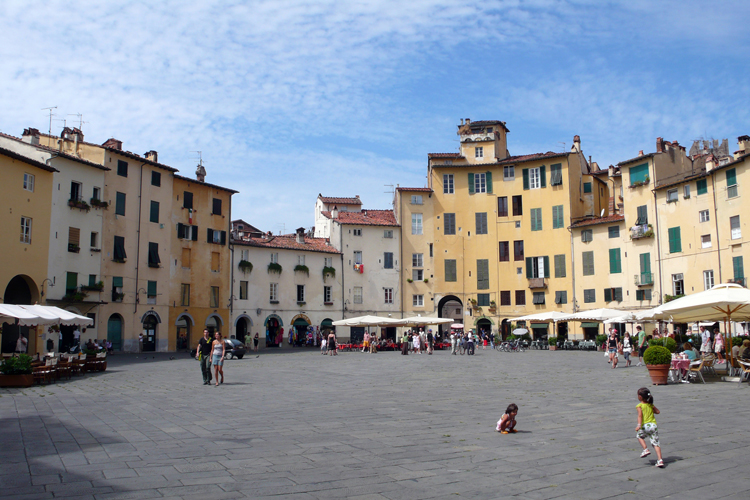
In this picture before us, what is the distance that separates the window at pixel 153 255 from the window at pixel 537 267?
1214 inches

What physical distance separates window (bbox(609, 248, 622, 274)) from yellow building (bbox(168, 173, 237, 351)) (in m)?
30.6

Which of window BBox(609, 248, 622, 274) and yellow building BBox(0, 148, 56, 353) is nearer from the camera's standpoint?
yellow building BBox(0, 148, 56, 353)

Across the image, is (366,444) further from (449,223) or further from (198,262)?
(449,223)

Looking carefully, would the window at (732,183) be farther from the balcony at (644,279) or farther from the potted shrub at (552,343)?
the potted shrub at (552,343)

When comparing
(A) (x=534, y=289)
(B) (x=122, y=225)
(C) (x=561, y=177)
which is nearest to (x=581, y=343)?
(A) (x=534, y=289)

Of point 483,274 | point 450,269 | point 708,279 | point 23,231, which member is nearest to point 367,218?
point 450,269

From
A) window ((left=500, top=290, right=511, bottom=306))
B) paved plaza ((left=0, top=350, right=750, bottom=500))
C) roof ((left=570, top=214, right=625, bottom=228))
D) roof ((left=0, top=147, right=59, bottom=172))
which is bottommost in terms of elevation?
paved plaza ((left=0, top=350, right=750, bottom=500))

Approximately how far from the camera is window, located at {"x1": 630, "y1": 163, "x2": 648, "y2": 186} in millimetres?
47281

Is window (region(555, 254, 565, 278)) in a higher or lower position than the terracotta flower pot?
higher

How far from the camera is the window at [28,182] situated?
111 ft

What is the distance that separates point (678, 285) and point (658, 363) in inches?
1142

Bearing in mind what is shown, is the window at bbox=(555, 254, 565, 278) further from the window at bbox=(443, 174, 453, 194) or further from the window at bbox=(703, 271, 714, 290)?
the window at bbox=(703, 271, 714, 290)

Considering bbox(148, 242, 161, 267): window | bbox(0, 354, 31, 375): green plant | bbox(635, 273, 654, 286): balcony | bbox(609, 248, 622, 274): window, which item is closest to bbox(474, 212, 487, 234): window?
bbox(609, 248, 622, 274): window

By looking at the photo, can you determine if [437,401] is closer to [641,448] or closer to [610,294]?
[641,448]
